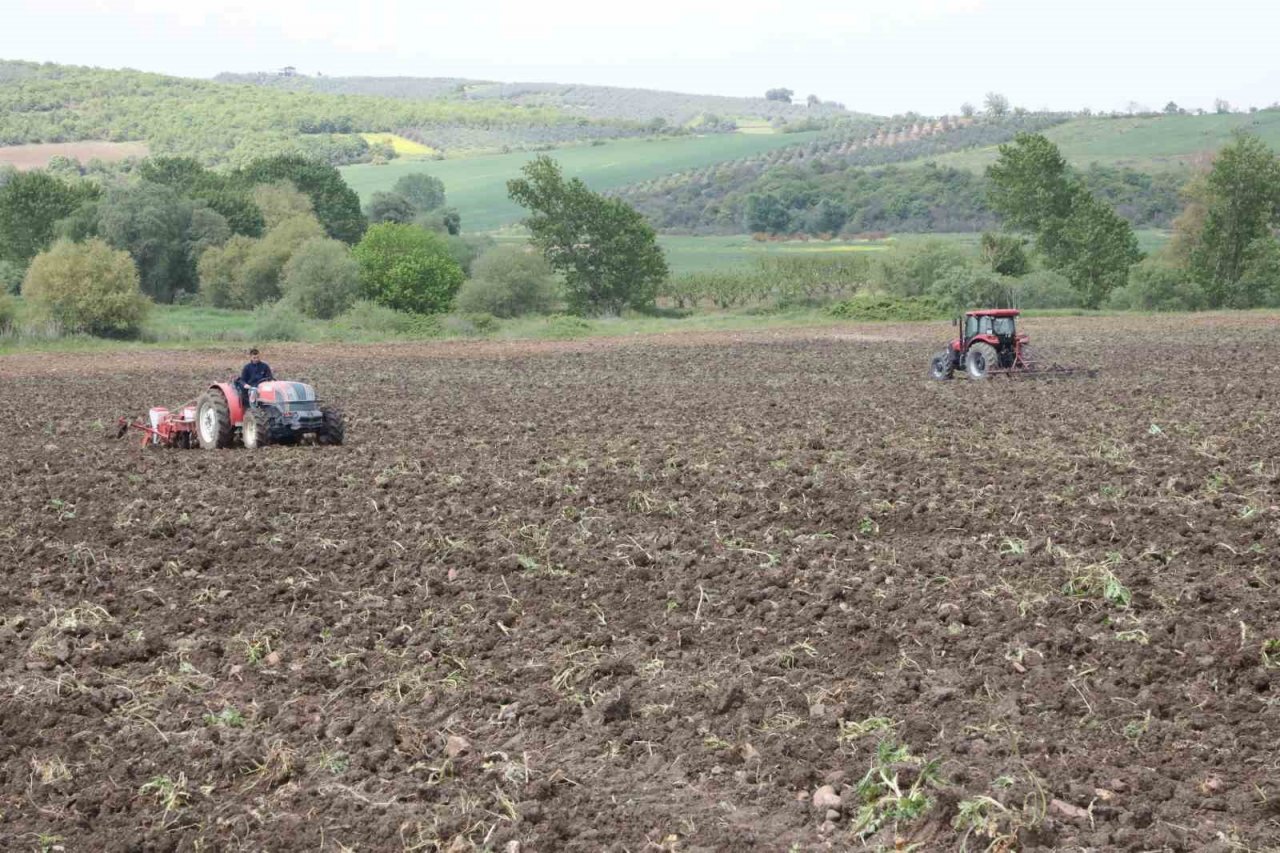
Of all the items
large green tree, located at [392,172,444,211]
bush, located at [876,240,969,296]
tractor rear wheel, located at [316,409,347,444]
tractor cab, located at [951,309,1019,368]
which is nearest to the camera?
tractor rear wheel, located at [316,409,347,444]

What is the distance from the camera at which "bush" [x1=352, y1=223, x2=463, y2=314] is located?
61.8 meters

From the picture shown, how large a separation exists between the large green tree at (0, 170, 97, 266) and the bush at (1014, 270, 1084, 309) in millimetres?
47765

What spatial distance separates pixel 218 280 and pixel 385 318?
14.1 metres

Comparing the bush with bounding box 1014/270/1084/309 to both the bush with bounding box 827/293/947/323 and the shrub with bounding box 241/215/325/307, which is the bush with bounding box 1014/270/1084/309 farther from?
the shrub with bounding box 241/215/325/307

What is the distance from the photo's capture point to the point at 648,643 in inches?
366

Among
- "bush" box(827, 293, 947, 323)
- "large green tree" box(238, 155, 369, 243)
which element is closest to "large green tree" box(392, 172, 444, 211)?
"large green tree" box(238, 155, 369, 243)

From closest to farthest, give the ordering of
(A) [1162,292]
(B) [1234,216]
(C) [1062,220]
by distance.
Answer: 1. (A) [1162,292]
2. (B) [1234,216]
3. (C) [1062,220]

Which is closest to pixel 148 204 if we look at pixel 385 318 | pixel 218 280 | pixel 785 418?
pixel 218 280

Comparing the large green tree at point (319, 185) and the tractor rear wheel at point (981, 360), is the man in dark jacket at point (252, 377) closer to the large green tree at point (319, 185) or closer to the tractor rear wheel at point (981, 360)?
the tractor rear wheel at point (981, 360)

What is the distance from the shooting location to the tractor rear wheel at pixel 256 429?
17.8 meters

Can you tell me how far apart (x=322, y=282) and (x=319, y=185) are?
31.1 m

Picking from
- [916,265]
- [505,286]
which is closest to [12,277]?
[505,286]

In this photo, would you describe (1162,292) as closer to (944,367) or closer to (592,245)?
(592,245)

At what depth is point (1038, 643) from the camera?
877 cm
